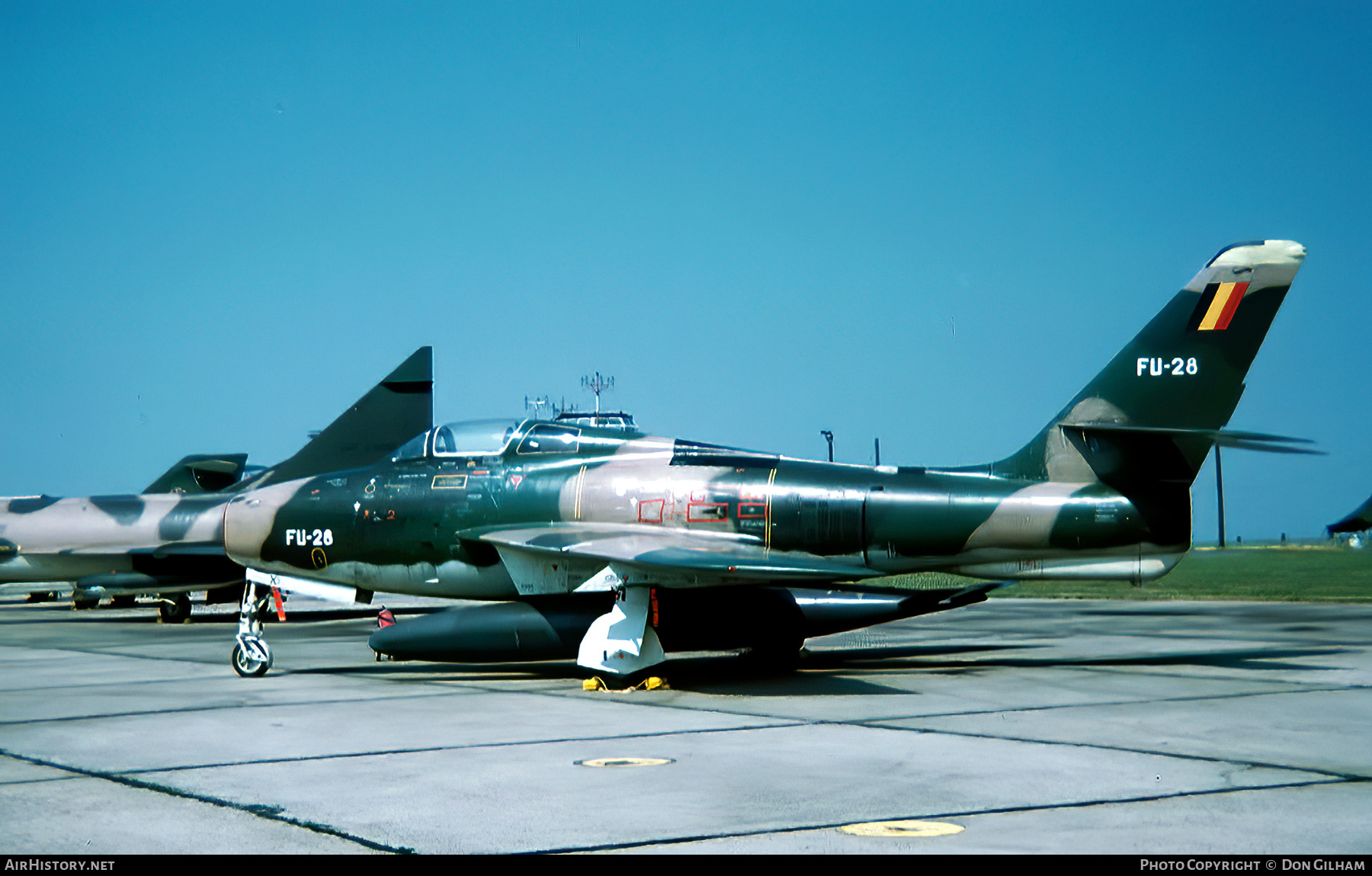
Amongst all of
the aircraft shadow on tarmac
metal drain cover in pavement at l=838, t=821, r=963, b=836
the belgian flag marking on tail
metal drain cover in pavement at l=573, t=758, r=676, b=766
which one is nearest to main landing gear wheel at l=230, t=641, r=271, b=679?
the aircraft shadow on tarmac

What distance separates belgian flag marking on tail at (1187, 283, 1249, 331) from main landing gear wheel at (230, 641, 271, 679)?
10.4 meters

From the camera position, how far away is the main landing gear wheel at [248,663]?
1350 centimetres

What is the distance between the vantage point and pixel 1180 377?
501 inches

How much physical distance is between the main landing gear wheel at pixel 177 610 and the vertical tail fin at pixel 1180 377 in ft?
60.9

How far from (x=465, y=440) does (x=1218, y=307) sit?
26.9 feet

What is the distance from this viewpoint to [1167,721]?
9.43m

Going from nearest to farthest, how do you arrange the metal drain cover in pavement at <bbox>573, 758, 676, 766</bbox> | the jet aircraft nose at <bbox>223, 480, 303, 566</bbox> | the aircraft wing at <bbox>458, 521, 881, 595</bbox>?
the metal drain cover in pavement at <bbox>573, 758, 676, 766</bbox>
the aircraft wing at <bbox>458, 521, 881, 595</bbox>
the jet aircraft nose at <bbox>223, 480, 303, 566</bbox>

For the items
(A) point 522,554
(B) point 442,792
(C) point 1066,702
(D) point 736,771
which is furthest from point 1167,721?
(A) point 522,554

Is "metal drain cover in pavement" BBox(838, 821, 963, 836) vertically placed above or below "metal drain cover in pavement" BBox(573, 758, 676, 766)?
above

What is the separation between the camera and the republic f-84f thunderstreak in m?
12.3

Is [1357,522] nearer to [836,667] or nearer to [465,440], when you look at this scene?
[836,667]

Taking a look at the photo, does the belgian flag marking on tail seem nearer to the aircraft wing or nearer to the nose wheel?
the aircraft wing

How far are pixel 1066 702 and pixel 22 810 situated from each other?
7892mm

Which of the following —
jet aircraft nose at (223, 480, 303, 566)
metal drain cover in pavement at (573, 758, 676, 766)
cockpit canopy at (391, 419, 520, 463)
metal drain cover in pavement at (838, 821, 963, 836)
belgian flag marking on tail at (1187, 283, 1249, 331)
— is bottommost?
metal drain cover in pavement at (573, 758, 676, 766)
